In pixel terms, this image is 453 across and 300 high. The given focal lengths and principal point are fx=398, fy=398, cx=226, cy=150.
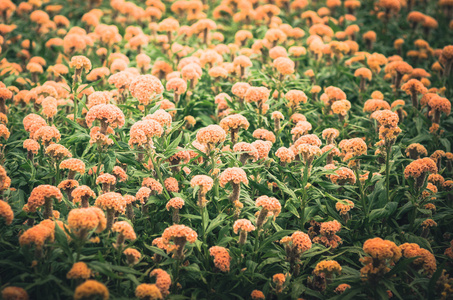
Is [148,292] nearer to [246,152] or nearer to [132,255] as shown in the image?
[132,255]

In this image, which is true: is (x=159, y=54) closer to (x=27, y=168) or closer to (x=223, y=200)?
(x=27, y=168)

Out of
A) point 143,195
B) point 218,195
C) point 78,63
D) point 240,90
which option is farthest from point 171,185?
point 78,63

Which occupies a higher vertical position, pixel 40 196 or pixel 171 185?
pixel 40 196

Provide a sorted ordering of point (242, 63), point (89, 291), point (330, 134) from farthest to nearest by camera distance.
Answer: point (242, 63)
point (330, 134)
point (89, 291)

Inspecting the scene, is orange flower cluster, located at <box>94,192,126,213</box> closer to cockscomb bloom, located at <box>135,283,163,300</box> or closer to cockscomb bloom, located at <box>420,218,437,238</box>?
cockscomb bloom, located at <box>135,283,163,300</box>

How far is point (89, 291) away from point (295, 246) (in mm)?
1893

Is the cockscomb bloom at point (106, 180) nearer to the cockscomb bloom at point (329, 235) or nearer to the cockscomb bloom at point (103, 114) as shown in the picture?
the cockscomb bloom at point (103, 114)

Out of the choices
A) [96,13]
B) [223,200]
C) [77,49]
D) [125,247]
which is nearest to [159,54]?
[77,49]

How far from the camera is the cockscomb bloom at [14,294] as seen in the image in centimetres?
305

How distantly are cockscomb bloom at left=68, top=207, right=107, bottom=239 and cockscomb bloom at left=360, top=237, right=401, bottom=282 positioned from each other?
7.60 feet

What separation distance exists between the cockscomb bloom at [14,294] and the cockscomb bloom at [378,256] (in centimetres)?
281

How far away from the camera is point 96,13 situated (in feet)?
28.8

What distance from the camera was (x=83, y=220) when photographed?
3166 millimetres

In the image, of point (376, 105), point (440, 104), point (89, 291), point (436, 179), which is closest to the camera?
point (89, 291)
